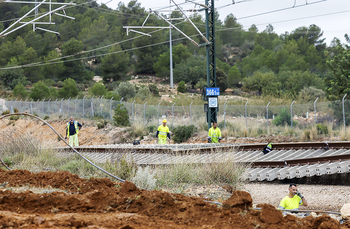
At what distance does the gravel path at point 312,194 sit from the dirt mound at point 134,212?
11.5 feet

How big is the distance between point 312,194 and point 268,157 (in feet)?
11.2

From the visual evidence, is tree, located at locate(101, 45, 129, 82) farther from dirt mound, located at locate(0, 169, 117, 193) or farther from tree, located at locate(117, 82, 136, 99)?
dirt mound, located at locate(0, 169, 117, 193)

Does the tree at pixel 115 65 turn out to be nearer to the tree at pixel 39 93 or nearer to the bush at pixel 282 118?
the tree at pixel 39 93

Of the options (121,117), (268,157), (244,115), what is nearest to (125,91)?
(121,117)

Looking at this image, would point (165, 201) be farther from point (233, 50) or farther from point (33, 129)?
point (233, 50)

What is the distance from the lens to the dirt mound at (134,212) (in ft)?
15.0

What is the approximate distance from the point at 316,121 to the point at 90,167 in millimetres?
17490

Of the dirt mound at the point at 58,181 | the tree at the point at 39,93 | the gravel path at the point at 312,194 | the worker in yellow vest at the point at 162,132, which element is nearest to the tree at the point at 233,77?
the tree at the point at 39,93

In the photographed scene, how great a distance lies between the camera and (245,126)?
2555 cm

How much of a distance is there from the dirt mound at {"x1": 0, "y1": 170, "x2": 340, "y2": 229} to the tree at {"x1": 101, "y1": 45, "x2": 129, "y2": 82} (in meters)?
59.6

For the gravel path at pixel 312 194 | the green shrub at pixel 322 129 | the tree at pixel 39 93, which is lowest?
the gravel path at pixel 312 194

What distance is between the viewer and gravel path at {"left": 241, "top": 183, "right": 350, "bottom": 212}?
903cm

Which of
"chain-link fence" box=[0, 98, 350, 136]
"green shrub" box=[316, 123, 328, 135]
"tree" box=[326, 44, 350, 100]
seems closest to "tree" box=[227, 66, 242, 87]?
"chain-link fence" box=[0, 98, 350, 136]

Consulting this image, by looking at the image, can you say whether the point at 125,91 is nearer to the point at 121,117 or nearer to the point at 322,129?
the point at 121,117
